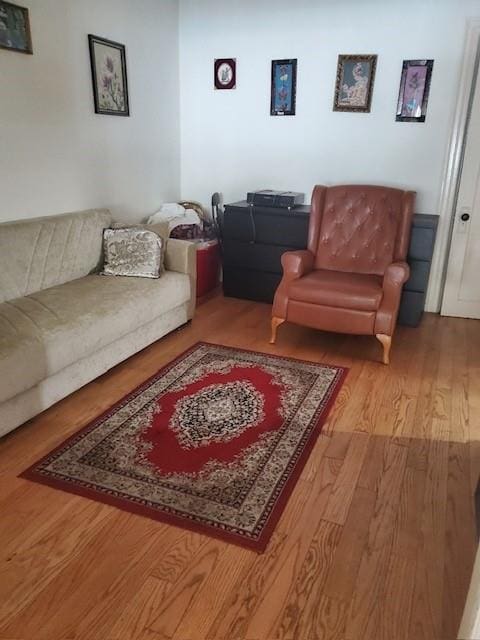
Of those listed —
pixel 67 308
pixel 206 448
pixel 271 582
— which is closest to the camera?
pixel 271 582

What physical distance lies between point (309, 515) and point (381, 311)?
59.1 inches

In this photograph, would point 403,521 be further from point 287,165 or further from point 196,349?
point 287,165

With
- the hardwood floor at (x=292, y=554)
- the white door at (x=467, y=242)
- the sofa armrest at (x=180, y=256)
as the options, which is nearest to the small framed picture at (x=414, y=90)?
the white door at (x=467, y=242)

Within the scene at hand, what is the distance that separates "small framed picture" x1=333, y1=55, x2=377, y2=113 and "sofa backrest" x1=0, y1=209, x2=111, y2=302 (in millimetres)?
2068

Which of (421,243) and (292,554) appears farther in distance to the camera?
(421,243)

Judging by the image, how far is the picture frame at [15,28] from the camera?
2.55 meters

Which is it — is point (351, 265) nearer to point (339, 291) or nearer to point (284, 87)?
point (339, 291)

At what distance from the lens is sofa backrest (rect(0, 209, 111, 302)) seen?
2568mm

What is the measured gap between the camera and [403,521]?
5.59ft

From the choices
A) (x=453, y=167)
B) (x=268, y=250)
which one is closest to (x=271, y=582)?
(x=268, y=250)

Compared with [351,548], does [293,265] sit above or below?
above

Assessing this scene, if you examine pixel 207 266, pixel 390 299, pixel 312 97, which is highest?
pixel 312 97

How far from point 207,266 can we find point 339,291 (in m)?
1.56

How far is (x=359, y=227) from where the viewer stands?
342cm
